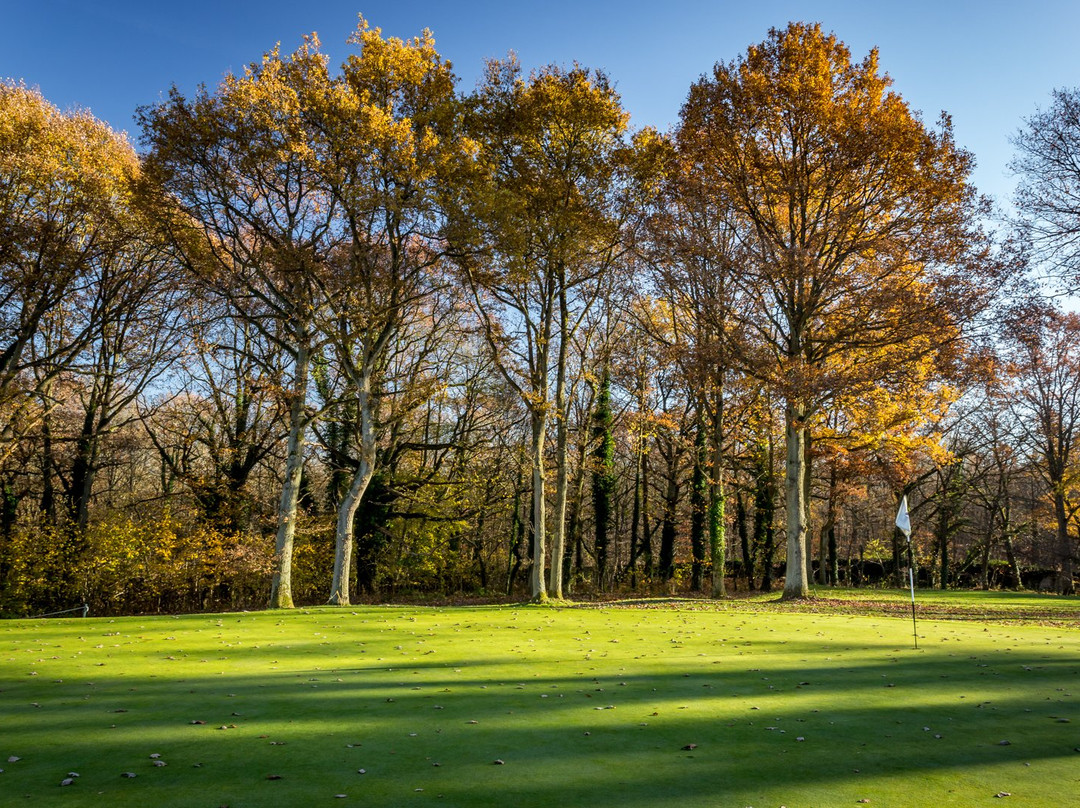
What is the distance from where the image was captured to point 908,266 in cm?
2055

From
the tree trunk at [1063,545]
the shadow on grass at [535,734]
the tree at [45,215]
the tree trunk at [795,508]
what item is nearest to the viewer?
the shadow on grass at [535,734]

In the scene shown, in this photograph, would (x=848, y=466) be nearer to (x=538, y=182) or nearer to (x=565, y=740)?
(x=538, y=182)

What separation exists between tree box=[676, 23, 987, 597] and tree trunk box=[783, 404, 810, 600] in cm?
4

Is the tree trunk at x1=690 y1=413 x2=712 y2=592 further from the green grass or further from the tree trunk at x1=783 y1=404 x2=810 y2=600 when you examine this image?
the green grass

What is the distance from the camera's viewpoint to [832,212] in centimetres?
2091

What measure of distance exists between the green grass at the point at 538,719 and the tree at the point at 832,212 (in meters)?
9.20

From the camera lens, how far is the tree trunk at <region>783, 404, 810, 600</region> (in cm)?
2069

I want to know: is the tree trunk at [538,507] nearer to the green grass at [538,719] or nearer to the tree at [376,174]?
the tree at [376,174]

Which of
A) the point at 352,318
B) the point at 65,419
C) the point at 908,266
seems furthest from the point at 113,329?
the point at 908,266

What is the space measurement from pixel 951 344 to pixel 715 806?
18090mm

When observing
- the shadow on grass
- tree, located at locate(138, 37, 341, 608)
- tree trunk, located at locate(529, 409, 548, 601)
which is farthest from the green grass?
tree, located at locate(138, 37, 341, 608)

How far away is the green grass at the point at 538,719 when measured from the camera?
4.55 meters

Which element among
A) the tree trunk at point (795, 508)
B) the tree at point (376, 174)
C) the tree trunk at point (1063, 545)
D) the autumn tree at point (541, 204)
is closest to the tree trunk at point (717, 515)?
the tree trunk at point (795, 508)

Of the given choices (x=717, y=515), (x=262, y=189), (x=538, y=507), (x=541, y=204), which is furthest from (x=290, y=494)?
(x=717, y=515)
